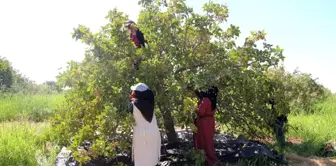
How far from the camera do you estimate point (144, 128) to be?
193 inches

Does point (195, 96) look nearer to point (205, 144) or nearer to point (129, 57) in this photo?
point (205, 144)

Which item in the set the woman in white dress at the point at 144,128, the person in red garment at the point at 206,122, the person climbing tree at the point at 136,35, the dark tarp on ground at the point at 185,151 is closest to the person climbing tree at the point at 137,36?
the person climbing tree at the point at 136,35

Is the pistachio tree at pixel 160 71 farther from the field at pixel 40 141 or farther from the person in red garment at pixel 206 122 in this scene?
the field at pixel 40 141

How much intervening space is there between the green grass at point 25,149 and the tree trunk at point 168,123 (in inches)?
81.7

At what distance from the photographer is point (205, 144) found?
6055 mm

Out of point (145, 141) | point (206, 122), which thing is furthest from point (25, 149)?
point (206, 122)

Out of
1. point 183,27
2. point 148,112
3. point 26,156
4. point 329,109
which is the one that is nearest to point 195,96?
point 183,27

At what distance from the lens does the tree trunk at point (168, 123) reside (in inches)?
240

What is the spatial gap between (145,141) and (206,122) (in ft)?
4.44

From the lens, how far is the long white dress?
16.1 feet

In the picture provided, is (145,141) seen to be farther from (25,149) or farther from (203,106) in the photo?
(25,149)

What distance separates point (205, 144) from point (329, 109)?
9.64m

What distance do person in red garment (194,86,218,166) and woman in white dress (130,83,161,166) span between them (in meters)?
1.09

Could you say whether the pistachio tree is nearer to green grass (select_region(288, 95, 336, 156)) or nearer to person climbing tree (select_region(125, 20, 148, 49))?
person climbing tree (select_region(125, 20, 148, 49))
